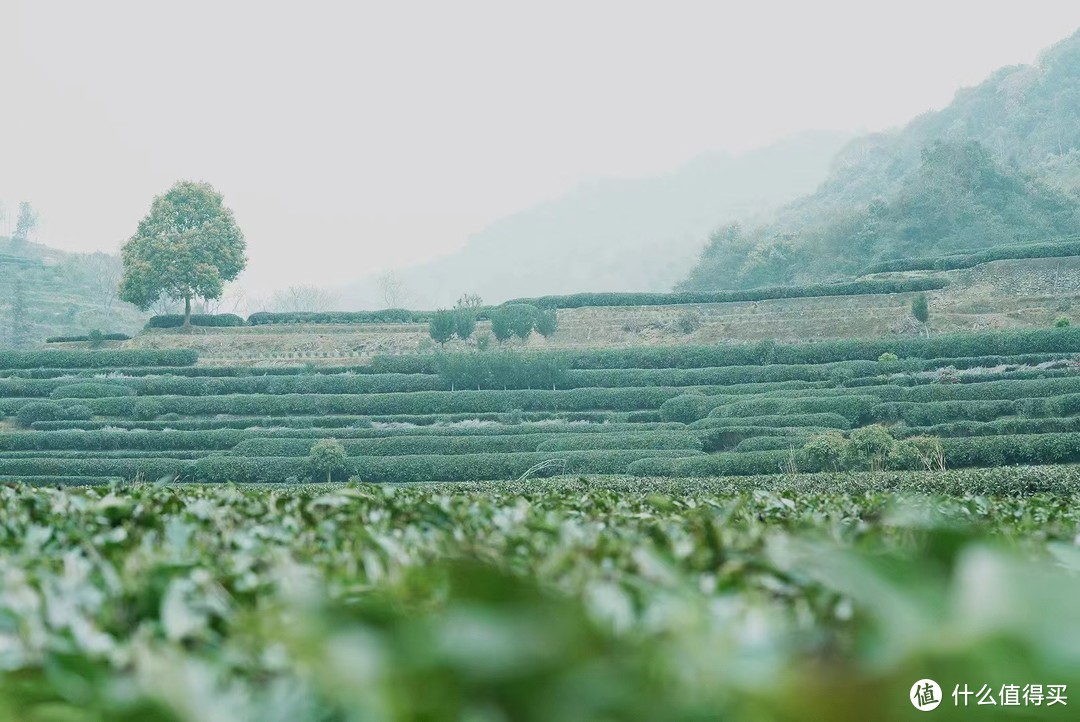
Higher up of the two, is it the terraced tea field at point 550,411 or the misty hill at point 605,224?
the misty hill at point 605,224

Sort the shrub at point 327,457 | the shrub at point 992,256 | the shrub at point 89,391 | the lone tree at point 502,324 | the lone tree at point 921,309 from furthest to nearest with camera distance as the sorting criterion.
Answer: the lone tree at point 502,324, the shrub at point 992,256, the lone tree at point 921,309, the shrub at point 89,391, the shrub at point 327,457

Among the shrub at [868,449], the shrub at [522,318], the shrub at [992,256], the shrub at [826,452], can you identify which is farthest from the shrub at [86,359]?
the shrub at [992,256]

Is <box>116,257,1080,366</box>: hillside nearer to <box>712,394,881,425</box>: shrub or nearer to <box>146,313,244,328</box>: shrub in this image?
<box>146,313,244,328</box>: shrub

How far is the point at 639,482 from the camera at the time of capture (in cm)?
1833

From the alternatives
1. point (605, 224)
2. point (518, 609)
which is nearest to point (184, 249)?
point (518, 609)

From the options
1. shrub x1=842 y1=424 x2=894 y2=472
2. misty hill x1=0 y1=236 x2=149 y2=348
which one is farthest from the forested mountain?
misty hill x1=0 y1=236 x2=149 y2=348

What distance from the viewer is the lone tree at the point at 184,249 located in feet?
135

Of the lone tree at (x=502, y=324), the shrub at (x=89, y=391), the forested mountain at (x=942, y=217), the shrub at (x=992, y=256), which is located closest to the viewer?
the shrub at (x=89, y=391)

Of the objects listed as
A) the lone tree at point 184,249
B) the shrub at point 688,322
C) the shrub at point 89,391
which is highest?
the lone tree at point 184,249

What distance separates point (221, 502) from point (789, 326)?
34.6 meters

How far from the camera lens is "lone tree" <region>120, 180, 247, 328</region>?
4128cm

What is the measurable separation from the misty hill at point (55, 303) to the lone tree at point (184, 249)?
15.5 meters

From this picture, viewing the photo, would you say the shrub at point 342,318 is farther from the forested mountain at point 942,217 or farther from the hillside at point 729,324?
the forested mountain at point 942,217

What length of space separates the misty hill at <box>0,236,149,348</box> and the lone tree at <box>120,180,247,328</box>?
15.5 metres
